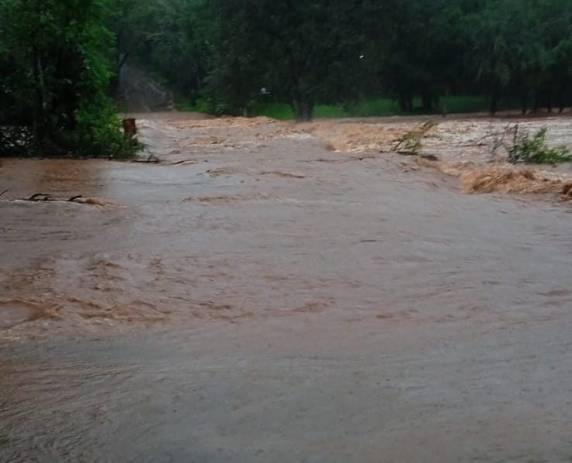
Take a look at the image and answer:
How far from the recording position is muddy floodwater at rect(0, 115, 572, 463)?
15.9 feet

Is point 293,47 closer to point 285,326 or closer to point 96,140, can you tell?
point 96,140

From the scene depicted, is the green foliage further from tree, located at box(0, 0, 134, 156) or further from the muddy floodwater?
tree, located at box(0, 0, 134, 156)

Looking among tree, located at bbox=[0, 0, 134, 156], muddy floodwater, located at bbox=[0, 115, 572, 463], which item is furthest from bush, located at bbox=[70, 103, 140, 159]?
muddy floodwater, located at bbox=[0, 115, 572, 463]

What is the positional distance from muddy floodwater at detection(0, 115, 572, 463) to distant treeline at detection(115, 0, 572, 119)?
31.8m

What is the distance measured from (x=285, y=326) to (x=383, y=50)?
42.6m

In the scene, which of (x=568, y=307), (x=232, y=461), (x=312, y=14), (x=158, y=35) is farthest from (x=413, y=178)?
(x=158, y=35)

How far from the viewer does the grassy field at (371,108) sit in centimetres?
5194

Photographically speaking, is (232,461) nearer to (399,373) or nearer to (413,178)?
(399,373)

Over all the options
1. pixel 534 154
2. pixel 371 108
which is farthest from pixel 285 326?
pixel 371 108

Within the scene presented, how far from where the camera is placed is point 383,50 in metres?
48.0

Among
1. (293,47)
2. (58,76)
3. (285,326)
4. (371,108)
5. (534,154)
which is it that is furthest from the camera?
(371,108)

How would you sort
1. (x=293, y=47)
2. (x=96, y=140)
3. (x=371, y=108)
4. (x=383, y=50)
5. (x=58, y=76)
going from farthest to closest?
1. (x=371, y=108)
2. (x=383, y=50)
3. (x=293, y=47)
4. (x=58, y=76)
5. (x=96, y=140)

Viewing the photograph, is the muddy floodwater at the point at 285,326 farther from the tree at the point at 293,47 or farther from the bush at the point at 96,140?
the tree at the point at 293,47

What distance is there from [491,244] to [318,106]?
4327 cm
